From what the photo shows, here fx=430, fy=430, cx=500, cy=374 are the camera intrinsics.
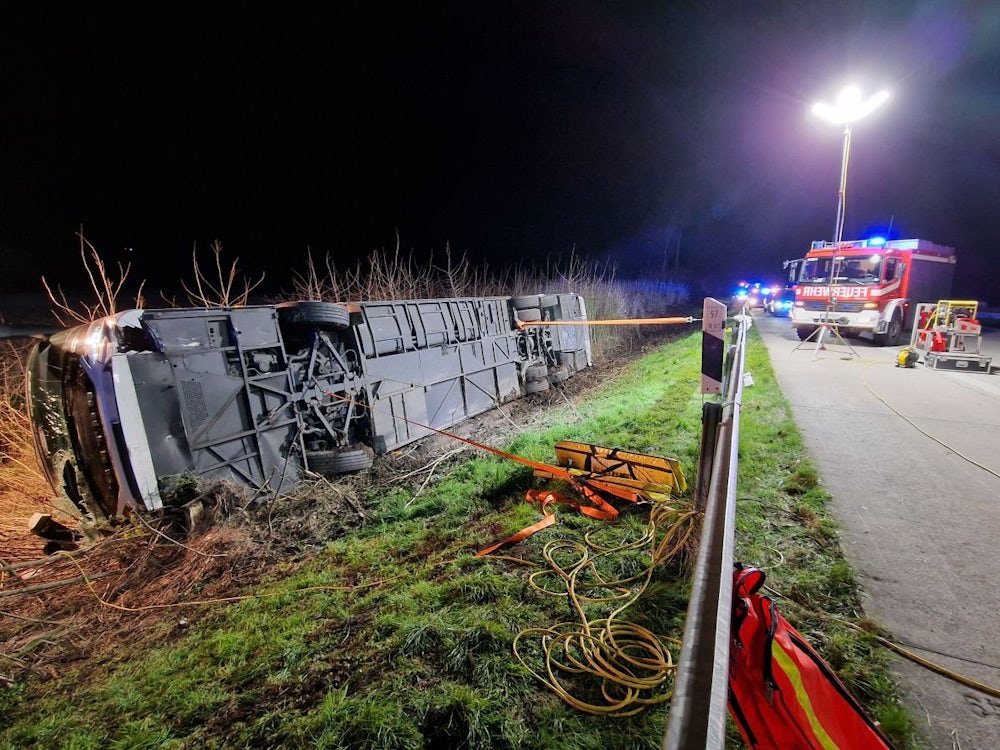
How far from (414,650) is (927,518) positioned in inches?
154

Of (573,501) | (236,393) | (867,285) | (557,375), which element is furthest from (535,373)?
(867,285)

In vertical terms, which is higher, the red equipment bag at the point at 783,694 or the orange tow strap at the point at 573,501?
the red equipment bag at the point at 783,694

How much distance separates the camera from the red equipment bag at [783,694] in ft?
4.89

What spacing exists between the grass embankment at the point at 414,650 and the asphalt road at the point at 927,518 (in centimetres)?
17

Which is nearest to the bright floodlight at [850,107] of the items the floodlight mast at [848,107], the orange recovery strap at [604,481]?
the floodlight mast at [848,107]

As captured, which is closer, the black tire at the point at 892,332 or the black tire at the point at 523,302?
the black tire at the point at 523,302

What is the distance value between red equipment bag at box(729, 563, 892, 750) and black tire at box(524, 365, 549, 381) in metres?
9.36

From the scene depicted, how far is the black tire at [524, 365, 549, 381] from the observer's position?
36.7ft

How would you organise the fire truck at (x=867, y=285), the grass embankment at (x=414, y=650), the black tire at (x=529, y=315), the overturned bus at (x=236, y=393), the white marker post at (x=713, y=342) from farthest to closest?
the fire truck at (x=867, y=285) < the black tire at (x=529, y=315) < the overturned bus at (x=236, y=393) < the white marker post at (x=713, y=342) < the grass embankment at (x=414, y=650)

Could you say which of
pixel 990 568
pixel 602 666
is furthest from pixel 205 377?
pixel 990 568

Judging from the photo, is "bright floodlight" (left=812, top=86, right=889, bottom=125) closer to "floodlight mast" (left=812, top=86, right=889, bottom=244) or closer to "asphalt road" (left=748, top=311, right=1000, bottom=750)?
"floodlight mast" (left=812, top=86, right=889, bottom=244)

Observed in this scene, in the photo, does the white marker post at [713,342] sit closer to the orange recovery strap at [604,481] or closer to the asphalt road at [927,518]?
the orange recovery strap at [604,481]

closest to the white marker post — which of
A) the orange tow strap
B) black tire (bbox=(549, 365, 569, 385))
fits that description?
the orange tow strap

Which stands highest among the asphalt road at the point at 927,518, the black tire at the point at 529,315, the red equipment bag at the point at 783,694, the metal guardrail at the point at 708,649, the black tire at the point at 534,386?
the black tire at the point at 529,315
